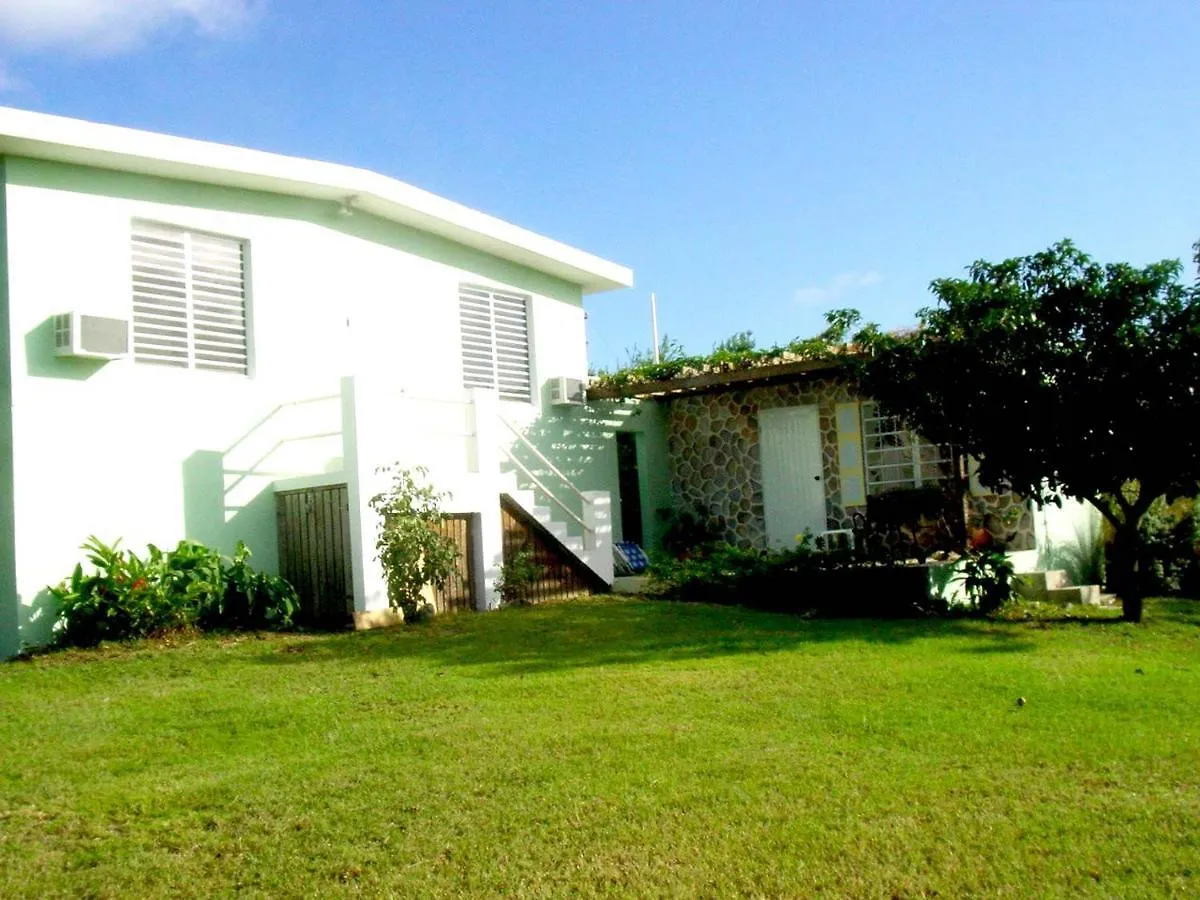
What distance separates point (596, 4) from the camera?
12.5 meters

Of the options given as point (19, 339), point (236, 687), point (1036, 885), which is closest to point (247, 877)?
point (1036, 885)

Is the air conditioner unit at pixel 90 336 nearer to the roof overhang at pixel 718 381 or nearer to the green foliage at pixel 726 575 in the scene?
the green foliage at pixel 726 575

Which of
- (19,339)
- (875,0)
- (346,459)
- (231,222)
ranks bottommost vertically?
(346,459)

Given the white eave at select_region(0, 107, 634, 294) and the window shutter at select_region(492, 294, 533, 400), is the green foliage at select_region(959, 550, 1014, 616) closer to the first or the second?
the window shutter at select_region(492, 294, 533, 400)

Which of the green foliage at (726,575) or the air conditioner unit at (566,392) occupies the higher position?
the air conditioner unit at (566,392)

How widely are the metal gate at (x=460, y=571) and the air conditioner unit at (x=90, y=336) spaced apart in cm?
365

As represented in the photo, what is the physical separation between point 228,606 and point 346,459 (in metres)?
1.76

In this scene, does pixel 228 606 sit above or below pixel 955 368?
below

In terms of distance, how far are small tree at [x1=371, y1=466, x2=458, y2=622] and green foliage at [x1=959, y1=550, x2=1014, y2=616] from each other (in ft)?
17.8

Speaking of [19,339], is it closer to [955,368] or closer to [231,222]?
[231,222]

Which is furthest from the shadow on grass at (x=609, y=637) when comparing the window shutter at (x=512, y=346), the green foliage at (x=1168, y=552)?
the green foliage at (x=1168, y=552)

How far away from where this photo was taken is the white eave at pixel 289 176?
1020 centimetres

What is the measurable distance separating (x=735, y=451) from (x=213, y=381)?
26.6 feet

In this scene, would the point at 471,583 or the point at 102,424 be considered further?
the point at 471,583
